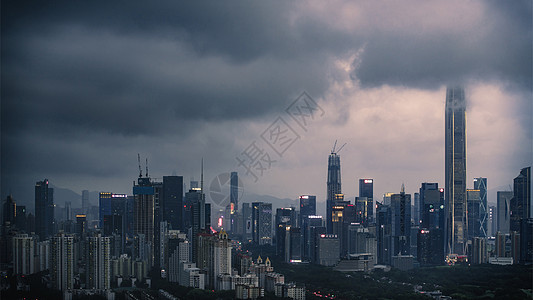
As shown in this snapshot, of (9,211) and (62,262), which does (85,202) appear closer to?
(9,211)

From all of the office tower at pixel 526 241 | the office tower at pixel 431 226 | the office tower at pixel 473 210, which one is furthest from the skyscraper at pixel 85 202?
the office tower at pixel 473 210

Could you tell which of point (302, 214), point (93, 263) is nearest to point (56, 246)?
point (93, 263)

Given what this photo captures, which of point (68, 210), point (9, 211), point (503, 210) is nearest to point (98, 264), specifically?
point (9, 211)

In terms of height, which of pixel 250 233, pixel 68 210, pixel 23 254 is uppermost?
pixel 68 210

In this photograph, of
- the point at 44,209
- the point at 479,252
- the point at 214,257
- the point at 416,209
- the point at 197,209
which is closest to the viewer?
the point at 214,257

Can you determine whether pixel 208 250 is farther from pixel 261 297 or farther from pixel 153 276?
pixel 261 297

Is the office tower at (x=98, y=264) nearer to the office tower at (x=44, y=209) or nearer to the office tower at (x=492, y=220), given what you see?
the office tower at (x=44, y=209)
